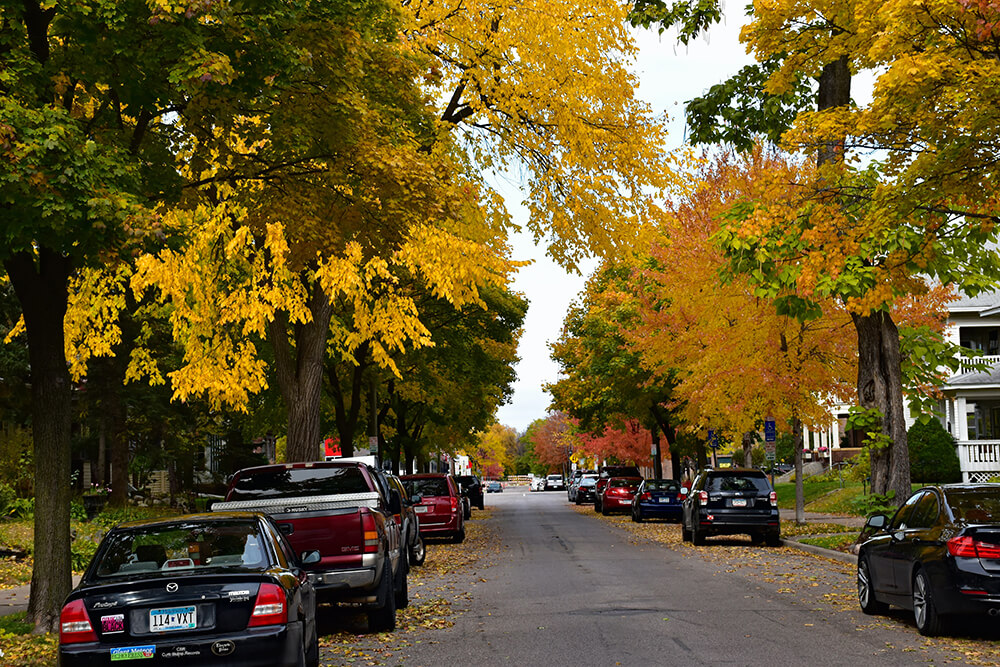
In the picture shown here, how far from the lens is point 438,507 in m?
28.5

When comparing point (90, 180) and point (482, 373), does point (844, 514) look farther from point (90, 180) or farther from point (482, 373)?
point (90, 180)

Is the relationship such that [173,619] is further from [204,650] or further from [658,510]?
[658,510]

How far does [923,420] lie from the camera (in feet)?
68.1

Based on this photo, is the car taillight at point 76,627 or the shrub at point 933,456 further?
the shrub at point 933,456

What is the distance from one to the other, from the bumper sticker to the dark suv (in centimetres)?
1836

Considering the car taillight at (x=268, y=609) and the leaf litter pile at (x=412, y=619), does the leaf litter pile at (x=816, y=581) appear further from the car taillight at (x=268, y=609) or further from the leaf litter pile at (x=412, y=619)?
the car taillight at (x=268, y=609)

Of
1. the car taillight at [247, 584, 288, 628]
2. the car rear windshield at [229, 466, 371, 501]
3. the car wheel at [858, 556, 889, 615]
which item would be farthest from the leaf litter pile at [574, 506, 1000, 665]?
the car rear windshield at [229, 466, 371, 501]

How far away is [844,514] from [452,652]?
28.6 metres

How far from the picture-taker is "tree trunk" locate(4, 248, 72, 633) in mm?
12742

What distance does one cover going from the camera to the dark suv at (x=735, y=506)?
80.0ft

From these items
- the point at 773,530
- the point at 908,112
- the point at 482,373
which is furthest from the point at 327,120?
the point at 482,373

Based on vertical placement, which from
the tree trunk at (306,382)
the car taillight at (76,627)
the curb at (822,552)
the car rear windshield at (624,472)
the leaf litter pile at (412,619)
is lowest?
the curb at (822,552)

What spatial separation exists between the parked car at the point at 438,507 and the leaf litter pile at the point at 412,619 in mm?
5248

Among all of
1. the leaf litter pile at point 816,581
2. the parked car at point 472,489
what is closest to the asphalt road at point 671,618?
the leaf litter pile at point 816,581
